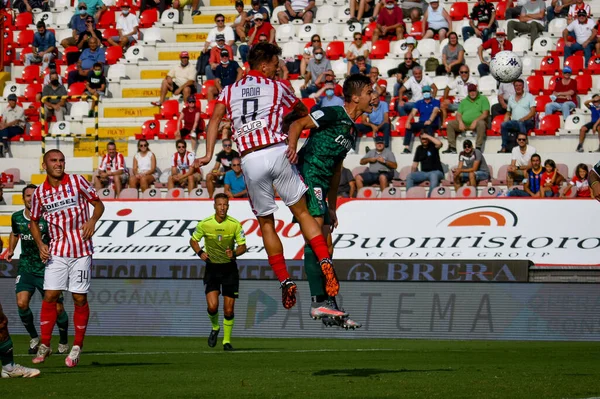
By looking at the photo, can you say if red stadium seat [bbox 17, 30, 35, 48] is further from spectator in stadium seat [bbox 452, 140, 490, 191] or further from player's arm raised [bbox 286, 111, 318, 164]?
player's arm raised [bbox 286, 111, 318, 164]

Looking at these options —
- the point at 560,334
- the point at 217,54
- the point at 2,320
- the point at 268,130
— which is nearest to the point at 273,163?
the point at 268,130

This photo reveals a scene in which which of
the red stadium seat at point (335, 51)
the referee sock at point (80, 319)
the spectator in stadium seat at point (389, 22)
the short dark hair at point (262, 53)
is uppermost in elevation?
the short dark hair at point (262, 53)

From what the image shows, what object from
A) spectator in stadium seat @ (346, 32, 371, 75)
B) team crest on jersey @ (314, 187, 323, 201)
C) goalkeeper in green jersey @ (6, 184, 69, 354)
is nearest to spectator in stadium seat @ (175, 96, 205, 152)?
spectator in stadium seat @ (346, 32, 371, 75)

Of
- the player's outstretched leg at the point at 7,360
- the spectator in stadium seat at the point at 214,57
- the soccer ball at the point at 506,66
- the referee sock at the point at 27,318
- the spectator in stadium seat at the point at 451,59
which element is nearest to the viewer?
the player's outstretched leg at the point at 7,360

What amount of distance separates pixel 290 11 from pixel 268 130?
777 inches

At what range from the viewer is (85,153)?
87.9 ft

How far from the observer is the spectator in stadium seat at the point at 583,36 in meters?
25.3

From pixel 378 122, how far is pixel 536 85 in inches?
157

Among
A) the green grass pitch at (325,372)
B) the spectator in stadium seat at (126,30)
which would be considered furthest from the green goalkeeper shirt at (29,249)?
the spectator in stadium seat at (126,30)

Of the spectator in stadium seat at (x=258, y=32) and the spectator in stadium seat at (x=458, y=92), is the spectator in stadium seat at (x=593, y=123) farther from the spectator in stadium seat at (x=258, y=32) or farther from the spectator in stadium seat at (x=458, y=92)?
the spectator in stadium seat at (x=258, y=32)

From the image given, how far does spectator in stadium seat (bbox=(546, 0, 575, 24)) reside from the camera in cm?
2664

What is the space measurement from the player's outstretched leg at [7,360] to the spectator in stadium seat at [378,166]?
1313 centimetres

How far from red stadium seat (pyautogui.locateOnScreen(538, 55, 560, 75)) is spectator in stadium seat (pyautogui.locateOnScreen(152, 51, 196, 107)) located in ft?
28.0

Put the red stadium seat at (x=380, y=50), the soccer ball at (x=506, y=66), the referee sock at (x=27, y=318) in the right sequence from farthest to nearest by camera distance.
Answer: the red stadium seat at (x=380, y=50), the soccer ball at (x=506, y=66), the referee sock at (x=27, y=318)
